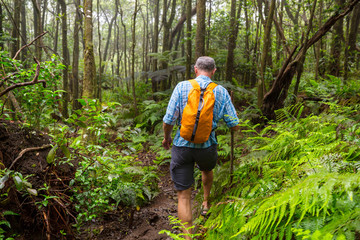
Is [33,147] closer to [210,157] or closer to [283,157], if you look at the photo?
[210,157]

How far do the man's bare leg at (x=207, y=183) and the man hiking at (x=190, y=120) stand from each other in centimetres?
21

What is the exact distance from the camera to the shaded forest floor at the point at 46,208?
9.18ft

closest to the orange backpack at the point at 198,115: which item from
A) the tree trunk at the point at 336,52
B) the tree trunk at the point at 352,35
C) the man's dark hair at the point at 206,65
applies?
the man's dark hair at the point at 206,65

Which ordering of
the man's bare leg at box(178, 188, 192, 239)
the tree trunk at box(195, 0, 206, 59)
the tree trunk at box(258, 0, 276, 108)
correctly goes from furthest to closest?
the tree trunk at box(195, 0, 206, 59), the tree trunk at box(258, 0, 276, 108), the man's bare leg at box(178, 188, 192, 239)

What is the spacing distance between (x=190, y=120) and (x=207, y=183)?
1.18 metres

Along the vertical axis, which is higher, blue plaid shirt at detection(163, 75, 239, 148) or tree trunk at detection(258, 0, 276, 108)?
tree trunk at detection(258, 0, 276, 108)

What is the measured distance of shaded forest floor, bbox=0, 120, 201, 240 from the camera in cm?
280

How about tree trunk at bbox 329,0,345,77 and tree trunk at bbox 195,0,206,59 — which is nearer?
tree trunk at bbox 195,0,206,59

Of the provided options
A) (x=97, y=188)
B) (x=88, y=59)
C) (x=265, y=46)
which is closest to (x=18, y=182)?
(x=97, y=188)

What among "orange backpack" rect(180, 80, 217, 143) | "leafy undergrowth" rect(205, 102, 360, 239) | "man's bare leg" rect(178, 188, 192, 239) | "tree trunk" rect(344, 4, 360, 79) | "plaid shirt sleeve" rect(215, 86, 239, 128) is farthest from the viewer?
"tree trunk" rect(344, 4, 360, 79)

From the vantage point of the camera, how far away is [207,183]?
349cm

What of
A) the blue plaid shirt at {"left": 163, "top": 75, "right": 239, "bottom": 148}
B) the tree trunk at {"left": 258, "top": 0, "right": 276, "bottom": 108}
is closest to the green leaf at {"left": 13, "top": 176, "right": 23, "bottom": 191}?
the blue plaid shirt at {"left": 163, "top": 75, "right": 239, "bottom": 148}

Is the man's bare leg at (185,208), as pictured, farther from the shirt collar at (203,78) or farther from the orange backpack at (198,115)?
the shirt collar at (203,78)

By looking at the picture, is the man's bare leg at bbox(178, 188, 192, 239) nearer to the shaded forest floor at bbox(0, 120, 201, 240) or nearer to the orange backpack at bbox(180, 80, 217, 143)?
the shaded forest floor at bbox(0, 120, 201, 240)
